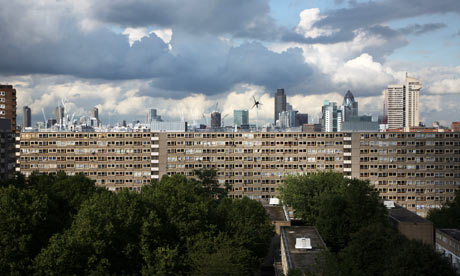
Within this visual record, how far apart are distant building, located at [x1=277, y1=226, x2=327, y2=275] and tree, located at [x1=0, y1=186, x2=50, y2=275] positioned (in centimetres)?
2850

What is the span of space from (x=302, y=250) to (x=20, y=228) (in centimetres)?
3422

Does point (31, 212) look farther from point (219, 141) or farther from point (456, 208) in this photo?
point (219, 141)

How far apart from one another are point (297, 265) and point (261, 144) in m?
112

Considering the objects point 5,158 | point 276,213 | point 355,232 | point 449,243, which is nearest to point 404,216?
point 449,243

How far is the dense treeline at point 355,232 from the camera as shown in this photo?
49.6m

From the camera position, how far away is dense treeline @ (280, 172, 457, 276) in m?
49.6

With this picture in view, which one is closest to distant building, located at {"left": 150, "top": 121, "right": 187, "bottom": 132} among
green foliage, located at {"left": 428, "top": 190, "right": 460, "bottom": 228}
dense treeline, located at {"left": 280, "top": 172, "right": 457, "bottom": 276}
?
dense treeline, located at {"left": 280, "top": 172, "right": 457, "bottom": 276}

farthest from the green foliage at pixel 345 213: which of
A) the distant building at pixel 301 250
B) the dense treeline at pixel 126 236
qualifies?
the dense treeline at pixel 126 236

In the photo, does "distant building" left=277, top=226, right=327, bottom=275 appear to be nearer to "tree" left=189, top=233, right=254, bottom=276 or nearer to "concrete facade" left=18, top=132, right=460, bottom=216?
"tree" left=189, top=233, right=254, bottom=276

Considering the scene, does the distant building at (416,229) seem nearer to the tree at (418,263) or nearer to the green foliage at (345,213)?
the green foliage at (345,213)

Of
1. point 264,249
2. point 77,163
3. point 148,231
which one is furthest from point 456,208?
point 77,163

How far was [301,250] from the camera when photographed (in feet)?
209

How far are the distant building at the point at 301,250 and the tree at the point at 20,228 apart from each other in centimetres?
2850

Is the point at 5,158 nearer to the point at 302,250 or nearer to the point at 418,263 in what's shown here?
the point at 302,250
